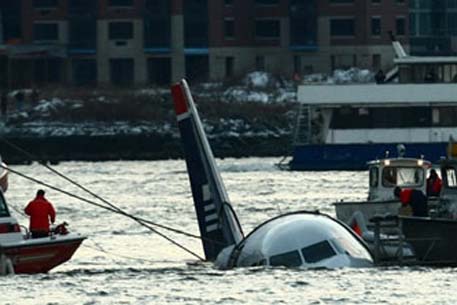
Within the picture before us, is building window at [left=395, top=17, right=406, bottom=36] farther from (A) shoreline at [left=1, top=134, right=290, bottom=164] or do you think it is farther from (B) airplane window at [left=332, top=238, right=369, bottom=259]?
(B) airplane window at [left=332, top=238, right=369, bottom=259]

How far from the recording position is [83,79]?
156 meters

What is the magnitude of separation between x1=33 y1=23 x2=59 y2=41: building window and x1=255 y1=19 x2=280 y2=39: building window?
13212 millimetres

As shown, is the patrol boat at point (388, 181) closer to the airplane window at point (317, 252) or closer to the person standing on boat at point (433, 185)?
the person standing on boat at point (433, 185)

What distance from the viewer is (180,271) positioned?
47.0 m

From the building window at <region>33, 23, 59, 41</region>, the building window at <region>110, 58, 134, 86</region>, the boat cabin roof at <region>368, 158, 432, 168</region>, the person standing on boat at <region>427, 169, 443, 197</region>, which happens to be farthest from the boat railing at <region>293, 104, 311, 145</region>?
the person standing on boat at <region>427, 169, 443, 197</region>

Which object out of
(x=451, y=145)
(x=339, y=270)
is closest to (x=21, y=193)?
(x=451, y=145)

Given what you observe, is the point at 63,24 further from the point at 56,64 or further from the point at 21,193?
the point at 21,193

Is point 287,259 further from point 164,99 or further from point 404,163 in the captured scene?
point 164,99

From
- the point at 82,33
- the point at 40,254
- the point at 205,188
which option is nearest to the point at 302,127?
the point at 82,33

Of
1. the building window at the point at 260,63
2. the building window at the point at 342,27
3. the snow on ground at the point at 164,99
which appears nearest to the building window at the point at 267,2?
the building window at the point at 260,63

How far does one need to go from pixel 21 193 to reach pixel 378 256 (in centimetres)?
4839

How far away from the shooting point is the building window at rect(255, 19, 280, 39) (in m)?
155

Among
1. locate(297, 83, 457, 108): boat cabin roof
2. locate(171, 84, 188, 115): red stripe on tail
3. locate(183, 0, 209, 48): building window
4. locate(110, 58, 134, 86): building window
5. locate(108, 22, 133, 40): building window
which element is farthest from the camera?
locate(110, 58, 134, 86): building window

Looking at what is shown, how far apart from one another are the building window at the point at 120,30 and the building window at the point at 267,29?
8374 millimetres
